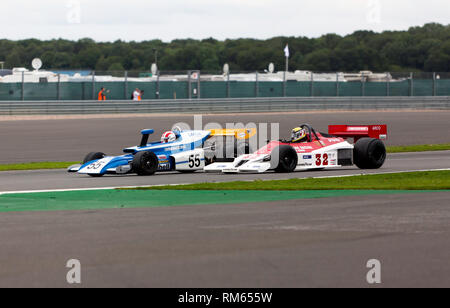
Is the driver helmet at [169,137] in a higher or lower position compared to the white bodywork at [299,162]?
higher

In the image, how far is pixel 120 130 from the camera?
105 feet

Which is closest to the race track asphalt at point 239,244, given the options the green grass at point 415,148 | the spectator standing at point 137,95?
the green grass at point 415,148

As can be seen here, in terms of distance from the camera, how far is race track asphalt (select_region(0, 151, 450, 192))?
15531 millimetres

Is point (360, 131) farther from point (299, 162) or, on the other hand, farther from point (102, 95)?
point (102, 95)

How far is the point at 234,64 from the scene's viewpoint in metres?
118

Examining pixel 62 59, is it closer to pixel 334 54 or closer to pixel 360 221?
pixel 334 54

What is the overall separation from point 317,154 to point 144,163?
382 centimetres

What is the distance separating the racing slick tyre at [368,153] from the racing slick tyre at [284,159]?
174 cm

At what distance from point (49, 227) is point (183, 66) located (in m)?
104

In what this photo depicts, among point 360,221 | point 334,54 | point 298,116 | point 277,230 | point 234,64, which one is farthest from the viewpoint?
point 234,64

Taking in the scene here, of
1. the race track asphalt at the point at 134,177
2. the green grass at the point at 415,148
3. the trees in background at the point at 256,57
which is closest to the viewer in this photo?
the race track asphalt at the point at 134,177

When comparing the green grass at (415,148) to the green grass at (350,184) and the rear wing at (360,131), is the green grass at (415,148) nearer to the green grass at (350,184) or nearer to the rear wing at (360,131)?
the rear wing at (360,131)

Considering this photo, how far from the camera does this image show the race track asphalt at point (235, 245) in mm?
7137
